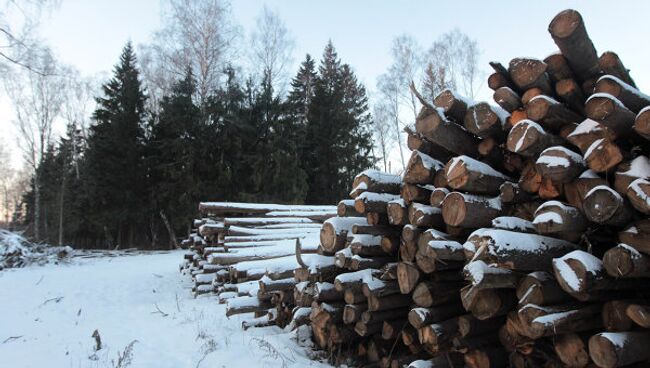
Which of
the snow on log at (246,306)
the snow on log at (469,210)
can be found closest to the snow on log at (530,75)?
the snow on log at (469,210)

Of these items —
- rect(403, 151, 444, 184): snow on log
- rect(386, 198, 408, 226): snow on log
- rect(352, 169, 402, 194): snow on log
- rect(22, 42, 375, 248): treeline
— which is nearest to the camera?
rect(403, 151, 444, 184): snow on log

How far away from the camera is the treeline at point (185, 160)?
77.3 feet

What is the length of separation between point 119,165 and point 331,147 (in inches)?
487

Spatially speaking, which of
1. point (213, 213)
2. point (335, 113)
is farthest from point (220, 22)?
point (213, 213)

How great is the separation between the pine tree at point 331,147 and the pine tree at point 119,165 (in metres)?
9.82

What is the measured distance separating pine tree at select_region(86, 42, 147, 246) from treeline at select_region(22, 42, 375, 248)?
2.3 inches

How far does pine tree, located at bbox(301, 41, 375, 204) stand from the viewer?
88.2ft

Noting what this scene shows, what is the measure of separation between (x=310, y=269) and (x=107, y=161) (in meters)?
23.3

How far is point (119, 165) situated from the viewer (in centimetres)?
2488

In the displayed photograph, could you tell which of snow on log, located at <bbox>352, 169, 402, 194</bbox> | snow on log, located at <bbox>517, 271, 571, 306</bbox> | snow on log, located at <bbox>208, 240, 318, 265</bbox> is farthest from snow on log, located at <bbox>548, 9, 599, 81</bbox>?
snow on log, located at <bbox>208, 240, 318, 265</bbox>

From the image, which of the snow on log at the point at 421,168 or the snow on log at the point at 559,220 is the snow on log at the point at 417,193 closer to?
the snow on log at the point at 421,168

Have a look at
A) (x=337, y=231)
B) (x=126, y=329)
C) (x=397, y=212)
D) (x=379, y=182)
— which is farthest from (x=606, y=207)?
(x=126, y=329)

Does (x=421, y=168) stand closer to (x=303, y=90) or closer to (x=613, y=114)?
(x=613, y=114)

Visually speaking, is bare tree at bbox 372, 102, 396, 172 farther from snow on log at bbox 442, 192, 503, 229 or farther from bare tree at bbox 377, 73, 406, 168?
snow on log at bbox 442, 192, 503, 229
